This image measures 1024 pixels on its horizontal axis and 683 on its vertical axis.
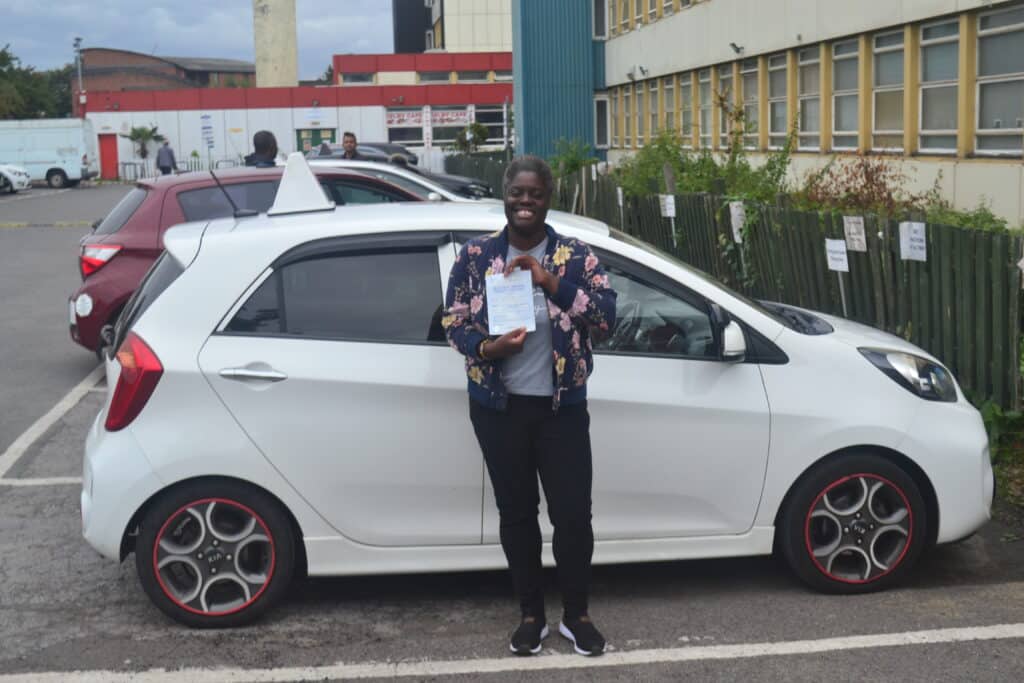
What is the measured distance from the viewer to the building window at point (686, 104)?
110 feet

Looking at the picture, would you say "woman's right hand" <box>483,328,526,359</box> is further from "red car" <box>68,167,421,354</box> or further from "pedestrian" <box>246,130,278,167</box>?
"pedestrian" <box>246,130,278,167</box>

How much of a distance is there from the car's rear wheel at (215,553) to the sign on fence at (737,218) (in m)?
7.43

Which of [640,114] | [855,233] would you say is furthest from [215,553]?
[640,114]

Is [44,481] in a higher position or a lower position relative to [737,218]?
lower

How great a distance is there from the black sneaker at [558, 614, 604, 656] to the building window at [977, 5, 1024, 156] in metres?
13.4

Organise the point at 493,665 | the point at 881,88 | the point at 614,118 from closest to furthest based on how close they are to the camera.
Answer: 1. the point at 493,665
2. the point at 881,88
3. the point at 614,118

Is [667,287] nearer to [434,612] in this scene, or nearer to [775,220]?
[434,612]

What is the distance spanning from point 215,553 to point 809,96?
2123 cm

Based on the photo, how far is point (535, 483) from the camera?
5.08 m

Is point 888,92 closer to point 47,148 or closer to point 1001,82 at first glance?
point 1001,82

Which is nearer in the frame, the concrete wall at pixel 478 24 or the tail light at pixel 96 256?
the tail light at pixel 96 256

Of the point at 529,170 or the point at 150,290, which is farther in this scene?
the point at 150,290

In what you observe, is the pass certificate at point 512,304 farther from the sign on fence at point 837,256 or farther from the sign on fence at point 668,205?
the sign on fence at point 668,205

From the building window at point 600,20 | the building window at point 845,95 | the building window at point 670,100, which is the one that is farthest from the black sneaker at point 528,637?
the building window at point 600,20
